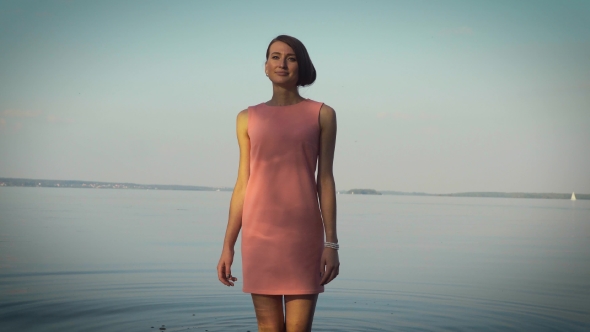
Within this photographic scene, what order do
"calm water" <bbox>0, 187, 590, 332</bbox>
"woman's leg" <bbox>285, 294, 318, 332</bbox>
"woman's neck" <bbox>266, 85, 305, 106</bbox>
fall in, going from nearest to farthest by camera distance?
"woman's leg" <bbox>285, 294, 318, 332</bbox>
"woman's neck" <bbox>266, 85, 305, 106</bbox>
"calm water" <bbox>0, 187, 590, 332</bbox>

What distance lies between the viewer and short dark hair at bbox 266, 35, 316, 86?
3539mm

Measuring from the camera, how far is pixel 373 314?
7.56 m

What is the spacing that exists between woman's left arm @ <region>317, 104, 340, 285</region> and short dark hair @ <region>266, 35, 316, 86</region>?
0.55 feet

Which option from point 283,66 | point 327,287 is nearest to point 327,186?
point 283,66

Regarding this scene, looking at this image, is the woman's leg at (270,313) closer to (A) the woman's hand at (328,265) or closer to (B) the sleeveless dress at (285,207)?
(B) the sleeveless dress at (285,207)

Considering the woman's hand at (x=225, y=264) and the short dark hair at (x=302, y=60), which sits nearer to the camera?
the short dark hair at (x=302, y=60)

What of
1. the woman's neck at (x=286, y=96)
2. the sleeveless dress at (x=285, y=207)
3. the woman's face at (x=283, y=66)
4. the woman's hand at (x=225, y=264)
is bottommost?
the woman's hand at (x=225, y=264)

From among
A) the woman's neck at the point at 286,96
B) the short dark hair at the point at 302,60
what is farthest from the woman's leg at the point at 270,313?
the short dark hair at the point at 302,60

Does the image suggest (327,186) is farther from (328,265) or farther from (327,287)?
(327,287)

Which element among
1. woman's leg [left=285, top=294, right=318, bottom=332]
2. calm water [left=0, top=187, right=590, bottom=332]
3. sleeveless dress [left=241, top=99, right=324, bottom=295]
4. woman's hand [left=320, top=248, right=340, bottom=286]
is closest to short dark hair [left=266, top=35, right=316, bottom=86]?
sleeveless dress [left=241, top=99, right=324, bottom=295]

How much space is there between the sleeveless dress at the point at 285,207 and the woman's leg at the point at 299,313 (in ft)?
0.13

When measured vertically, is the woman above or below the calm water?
above

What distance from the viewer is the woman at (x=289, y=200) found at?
3484 mm

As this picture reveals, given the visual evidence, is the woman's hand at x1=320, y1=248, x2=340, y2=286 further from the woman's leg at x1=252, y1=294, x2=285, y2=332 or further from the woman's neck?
the woman's neck
